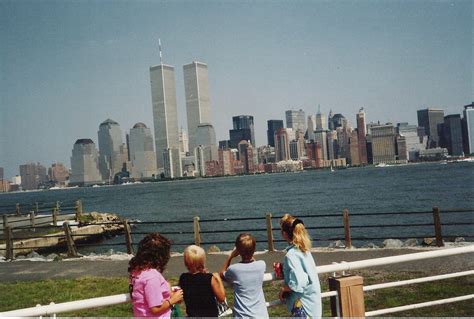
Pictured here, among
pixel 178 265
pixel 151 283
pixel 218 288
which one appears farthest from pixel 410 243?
pixel 151 283

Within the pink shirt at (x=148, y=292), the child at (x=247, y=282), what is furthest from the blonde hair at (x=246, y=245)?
the pink shirt at (x=148, y=292)

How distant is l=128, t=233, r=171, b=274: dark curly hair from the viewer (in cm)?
410

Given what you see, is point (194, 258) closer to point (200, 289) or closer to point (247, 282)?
point (200, 289)

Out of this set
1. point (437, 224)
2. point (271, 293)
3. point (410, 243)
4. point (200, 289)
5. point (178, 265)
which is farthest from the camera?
point (410, 243)

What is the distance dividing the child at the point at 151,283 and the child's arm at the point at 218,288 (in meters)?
0.29

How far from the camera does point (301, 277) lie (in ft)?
14.1

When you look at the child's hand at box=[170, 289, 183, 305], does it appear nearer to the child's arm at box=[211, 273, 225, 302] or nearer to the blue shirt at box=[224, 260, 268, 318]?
the child's arm at box=[211, 273, 225, 302]

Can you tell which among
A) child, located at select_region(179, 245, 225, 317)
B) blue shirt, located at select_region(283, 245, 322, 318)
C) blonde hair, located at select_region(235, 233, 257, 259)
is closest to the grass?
blue shirt, located at select_region(283, 245, 322, 318)

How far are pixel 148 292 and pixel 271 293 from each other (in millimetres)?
5494

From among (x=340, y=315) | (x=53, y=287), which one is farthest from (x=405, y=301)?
(x=53, y=287)

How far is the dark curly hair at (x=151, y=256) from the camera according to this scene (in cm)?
410

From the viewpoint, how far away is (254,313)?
4.32 metres

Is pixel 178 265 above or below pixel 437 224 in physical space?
below

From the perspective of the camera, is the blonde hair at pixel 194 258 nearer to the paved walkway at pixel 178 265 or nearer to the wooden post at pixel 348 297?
the wooden post at pixel 348 297
